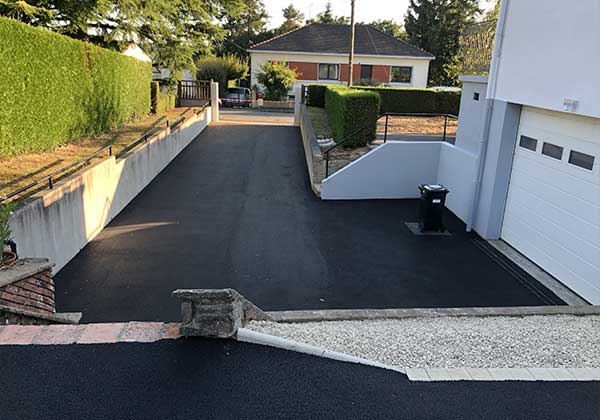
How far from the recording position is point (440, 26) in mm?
50469

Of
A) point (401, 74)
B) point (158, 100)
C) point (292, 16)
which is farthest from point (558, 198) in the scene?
point (292, 16)

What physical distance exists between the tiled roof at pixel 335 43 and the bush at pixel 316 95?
1290 cm

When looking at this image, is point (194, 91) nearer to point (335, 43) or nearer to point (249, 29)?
point (335, 43)

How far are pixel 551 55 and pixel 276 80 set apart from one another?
27331 mm

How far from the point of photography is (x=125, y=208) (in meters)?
11.9

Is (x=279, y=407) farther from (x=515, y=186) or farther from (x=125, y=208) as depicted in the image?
(x=125, y=208)

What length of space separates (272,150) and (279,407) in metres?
16.3

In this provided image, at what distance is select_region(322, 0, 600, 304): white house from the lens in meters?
7.57

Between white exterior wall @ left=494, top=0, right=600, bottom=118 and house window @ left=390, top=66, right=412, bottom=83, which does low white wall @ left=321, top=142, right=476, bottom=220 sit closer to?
white exterior wall @ left=494, top=0, right=600, bottom=118

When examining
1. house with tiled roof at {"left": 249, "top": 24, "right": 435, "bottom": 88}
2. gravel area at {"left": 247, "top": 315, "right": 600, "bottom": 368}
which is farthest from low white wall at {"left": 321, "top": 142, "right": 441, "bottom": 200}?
house with tiled roof at {"left": 249, "top": 24, "right": 435, "bottom": 88}

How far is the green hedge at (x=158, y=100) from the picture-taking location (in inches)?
928

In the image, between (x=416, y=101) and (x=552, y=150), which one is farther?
→ (x=416, y=101)

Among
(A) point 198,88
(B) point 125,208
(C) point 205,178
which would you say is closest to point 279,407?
(B) point 125,208

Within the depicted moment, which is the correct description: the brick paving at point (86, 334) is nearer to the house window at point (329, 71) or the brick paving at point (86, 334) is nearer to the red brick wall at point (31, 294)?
the red brick wall at point (31, 294)
